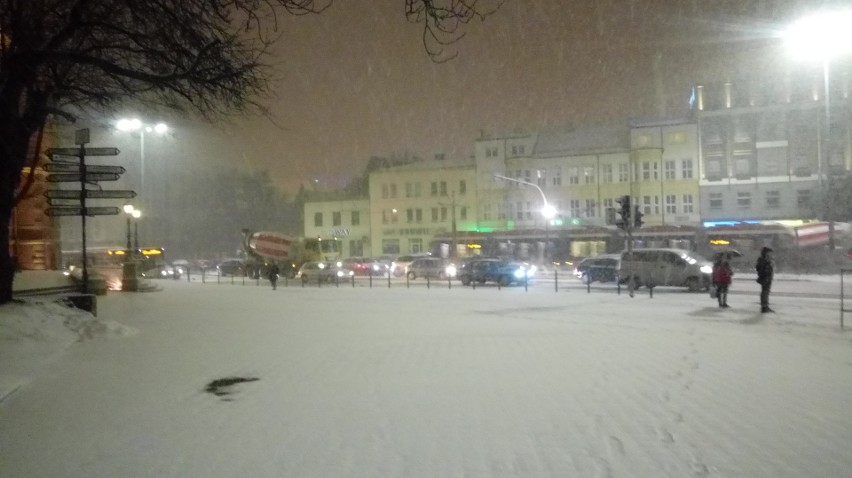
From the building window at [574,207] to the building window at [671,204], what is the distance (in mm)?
8760

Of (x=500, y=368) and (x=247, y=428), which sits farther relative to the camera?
(x=500, y=368)

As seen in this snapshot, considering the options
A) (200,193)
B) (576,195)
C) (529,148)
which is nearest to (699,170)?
(576,195)

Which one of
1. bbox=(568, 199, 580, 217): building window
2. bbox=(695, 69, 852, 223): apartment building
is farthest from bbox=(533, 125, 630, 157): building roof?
bbox=(695, 69, 852, 223): apartment building

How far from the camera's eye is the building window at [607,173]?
74.4 meters

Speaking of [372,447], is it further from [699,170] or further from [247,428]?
[699,170]

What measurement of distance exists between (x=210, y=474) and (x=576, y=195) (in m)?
72.0

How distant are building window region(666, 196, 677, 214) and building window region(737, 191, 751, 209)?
19.2 ft

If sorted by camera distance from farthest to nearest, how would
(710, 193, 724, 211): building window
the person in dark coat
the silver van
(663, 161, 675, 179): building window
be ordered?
1. (663, 161, 675, 179): building window
2. (710, 193, 724, 211): building window
3. the silver van
4. the person in dark coat

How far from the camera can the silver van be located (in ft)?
99.7

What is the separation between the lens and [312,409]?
337 inches

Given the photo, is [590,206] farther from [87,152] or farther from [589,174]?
[87,152]

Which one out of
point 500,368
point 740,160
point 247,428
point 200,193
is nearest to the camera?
point 247,428

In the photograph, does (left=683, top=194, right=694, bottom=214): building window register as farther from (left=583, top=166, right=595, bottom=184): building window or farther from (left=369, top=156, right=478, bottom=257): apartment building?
(left=369, top=156, right=478, bottom=257): apartment building

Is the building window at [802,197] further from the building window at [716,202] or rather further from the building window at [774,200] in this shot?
the building window at [716,202]
